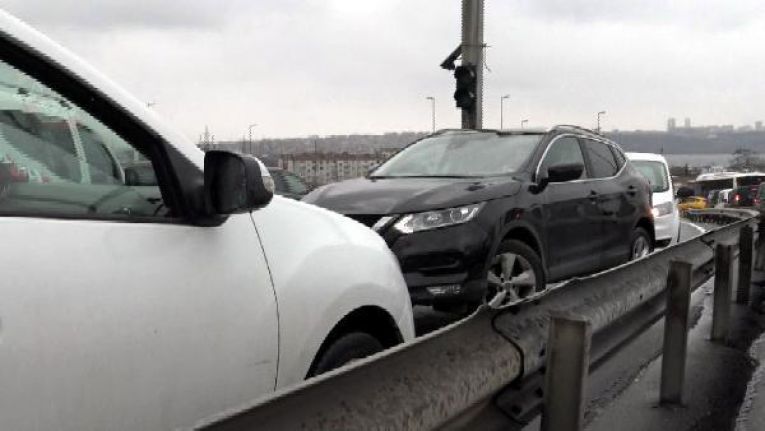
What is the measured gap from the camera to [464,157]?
6.77 meters

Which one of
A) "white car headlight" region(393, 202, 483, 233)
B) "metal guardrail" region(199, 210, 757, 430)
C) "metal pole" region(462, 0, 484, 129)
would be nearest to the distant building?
"metal pole" region(462, 0, 484, 129)

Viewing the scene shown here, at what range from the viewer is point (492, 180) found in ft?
19.5

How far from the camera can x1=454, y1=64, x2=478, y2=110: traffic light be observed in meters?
12.4

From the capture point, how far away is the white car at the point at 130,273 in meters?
1.74

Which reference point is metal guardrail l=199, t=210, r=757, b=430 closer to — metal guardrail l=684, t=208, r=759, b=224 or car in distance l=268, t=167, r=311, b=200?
car in distance l=268, t=167, r=311, b=200

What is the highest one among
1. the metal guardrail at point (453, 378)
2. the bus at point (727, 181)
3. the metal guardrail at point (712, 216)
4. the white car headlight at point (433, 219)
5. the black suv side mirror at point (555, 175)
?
the black suv side mirror at point (555, 175)

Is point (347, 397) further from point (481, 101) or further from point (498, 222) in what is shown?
point (481, 101)

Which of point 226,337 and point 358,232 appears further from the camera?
point 358,232

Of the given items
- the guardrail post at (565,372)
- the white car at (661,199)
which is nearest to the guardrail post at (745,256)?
the white car at (661,199)

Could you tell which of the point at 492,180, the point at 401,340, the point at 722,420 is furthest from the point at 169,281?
the point at 492,180

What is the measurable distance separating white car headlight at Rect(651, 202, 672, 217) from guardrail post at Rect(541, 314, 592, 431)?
865 centimetres

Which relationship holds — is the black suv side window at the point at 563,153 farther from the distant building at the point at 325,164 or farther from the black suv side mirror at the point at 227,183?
the distant building at the point at 325,164

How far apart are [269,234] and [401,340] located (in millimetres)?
967

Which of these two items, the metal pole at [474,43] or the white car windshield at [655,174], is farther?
the metal pole at [474,43]
